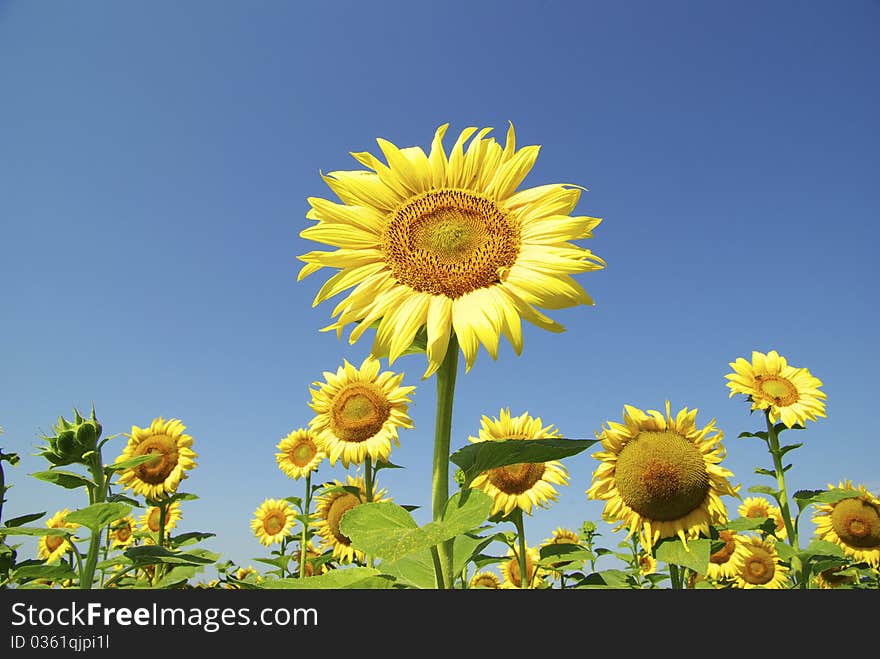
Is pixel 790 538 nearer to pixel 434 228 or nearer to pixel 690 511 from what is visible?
pixel 690 511

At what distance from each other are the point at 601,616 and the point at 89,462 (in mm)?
3237

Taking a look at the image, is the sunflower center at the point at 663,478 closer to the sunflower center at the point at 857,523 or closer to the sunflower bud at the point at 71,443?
the sunflower bud at the point at 71,443

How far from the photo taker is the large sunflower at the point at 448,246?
2166mm

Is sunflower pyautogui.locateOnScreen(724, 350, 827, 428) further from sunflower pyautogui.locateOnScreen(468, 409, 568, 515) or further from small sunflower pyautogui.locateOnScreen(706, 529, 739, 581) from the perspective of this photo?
sunflower pyautogui.locateOnScreen(468, 409, 568, 515)

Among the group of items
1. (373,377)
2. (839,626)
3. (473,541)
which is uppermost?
(373,377)

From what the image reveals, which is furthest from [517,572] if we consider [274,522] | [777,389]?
[274,522]

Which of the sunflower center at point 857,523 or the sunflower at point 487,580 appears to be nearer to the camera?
the sunflower center at point 857,523

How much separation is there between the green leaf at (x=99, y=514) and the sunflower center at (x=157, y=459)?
4.32 meters

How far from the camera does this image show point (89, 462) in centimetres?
363

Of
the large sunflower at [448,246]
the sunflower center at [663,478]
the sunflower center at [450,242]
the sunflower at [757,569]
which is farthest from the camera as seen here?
the sunflower at [757,569]

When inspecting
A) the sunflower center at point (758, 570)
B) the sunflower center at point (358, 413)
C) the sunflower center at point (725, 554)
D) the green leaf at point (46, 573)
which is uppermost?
the sunflower center at point (358, 413)

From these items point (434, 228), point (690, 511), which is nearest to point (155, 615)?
point (434, 228)

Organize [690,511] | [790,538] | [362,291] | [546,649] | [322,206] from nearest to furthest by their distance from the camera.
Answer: [546,649] < [362,291] < [322,206] < [690,511] < [790,538]

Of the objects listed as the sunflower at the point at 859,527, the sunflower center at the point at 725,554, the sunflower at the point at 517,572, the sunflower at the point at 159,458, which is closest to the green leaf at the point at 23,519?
the sunflower at the point at 159,458
